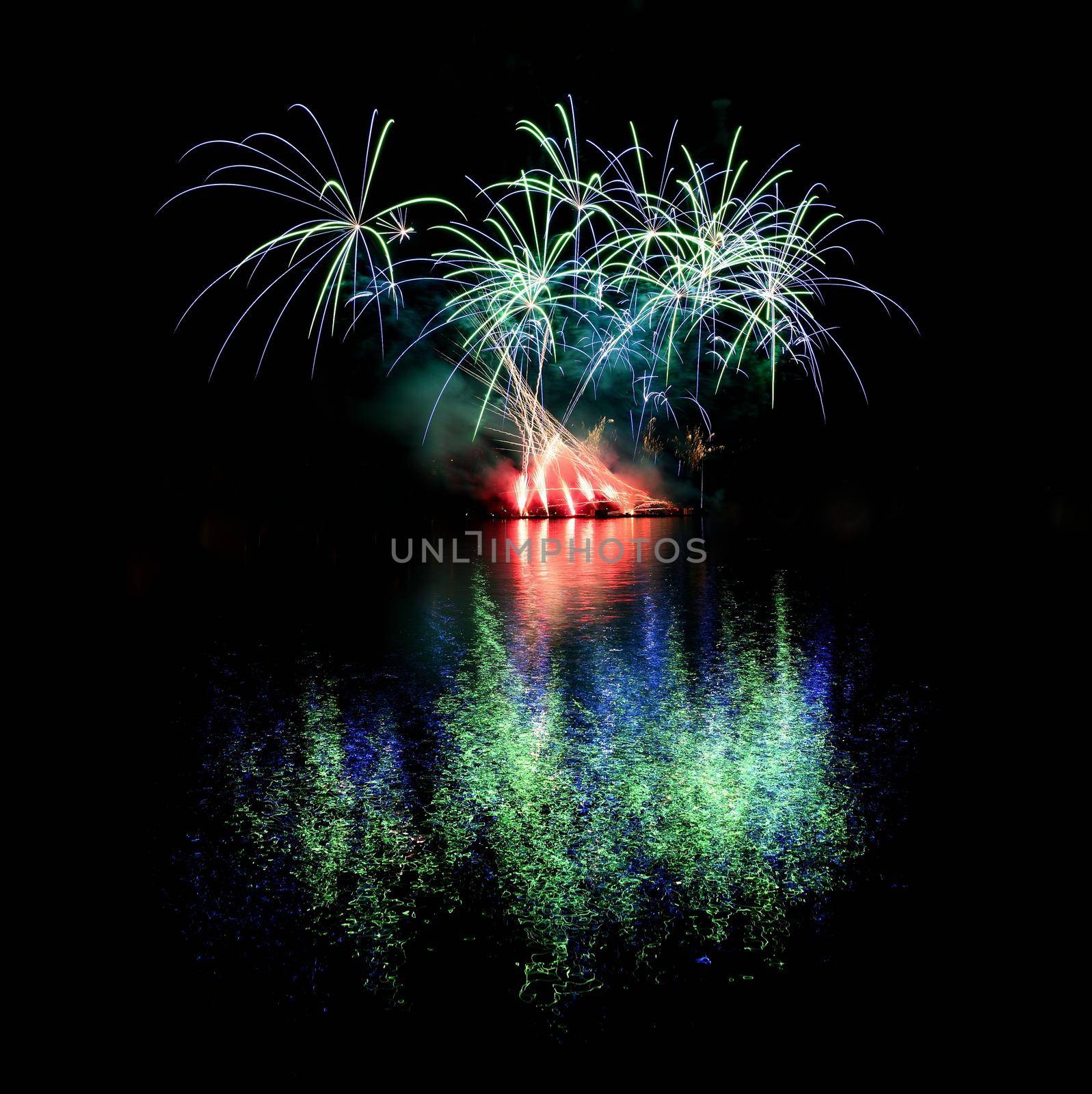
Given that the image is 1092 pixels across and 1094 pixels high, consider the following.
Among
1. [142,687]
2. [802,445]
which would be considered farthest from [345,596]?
[802,445]

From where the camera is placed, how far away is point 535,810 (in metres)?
4.24

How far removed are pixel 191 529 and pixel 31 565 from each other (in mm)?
3583

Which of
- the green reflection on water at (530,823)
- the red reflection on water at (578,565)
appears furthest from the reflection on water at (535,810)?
the red reflection on water at (578,565)

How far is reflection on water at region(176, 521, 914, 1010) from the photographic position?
10.2ft

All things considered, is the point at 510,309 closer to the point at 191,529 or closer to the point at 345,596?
the point at 191,529

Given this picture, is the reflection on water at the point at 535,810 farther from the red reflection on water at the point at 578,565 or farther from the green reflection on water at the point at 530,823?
the red reflection on water at the point at 578,565

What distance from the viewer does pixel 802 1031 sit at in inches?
103

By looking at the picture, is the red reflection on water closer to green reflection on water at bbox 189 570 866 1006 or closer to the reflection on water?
the reflection on water

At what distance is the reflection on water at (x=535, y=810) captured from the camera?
3.10 meters

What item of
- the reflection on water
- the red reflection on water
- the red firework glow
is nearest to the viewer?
the reflection on water

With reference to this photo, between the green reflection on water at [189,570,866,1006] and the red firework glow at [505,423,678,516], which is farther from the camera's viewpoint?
the red firework glow at [505,423,678,516]

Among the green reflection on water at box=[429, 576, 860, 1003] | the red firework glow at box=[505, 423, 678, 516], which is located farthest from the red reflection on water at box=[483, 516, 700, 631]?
the red firework glow at box=[505, 423, 678, 516]

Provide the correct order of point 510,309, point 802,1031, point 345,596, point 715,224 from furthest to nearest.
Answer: point 510,309 → point 715,224 → point 345,596 → point 802,1031

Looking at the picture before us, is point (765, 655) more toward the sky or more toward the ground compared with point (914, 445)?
more toward the ground
